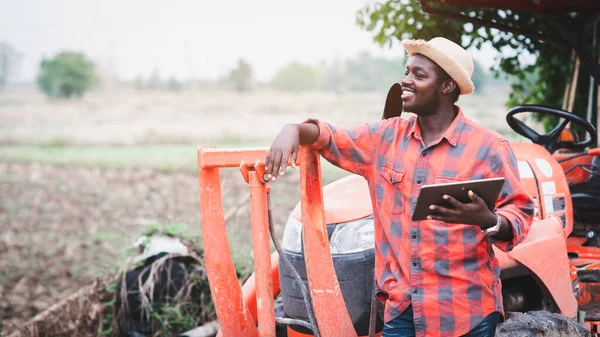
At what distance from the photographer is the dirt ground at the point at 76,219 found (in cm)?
645

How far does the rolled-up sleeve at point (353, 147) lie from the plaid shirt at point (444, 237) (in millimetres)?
37

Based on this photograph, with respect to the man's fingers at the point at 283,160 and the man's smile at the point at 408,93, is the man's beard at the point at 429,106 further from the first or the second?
the man's fingers at the point at 283,160

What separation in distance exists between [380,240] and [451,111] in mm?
563

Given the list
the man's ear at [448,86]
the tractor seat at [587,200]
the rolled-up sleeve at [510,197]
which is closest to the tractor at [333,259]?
the tractor seat at [587,200]

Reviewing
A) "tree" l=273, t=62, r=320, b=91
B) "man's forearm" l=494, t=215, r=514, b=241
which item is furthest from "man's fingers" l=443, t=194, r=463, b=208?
"tree" l=273, t=62, r=320, b=91

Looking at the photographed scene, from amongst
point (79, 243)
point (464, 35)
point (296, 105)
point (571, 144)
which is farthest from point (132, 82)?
point (571, 144)

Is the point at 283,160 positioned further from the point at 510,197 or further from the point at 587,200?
the point at 587,200

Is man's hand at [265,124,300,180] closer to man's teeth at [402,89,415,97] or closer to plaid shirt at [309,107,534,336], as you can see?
plaid shirt at [309,107,534,336]

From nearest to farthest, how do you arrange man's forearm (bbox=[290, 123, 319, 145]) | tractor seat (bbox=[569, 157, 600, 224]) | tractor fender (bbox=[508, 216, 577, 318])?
man's forearm (bbox=[290, 123, 319, 145]) → tractor fender (bbox=[508, 216, 577, 318]) → tractor seat (bbox=[569, 157, 600, 224])

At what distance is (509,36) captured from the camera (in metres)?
6.41

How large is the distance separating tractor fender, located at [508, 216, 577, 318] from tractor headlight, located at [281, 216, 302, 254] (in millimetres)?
996

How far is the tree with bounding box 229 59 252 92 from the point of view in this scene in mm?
28688

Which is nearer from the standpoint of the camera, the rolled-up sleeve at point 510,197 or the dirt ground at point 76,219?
the rolled-up sleeve at point 510,197

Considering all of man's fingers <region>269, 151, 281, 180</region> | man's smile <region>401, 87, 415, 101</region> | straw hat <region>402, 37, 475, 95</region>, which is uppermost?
straw hat <region>402, 37, 475, 95</region>
